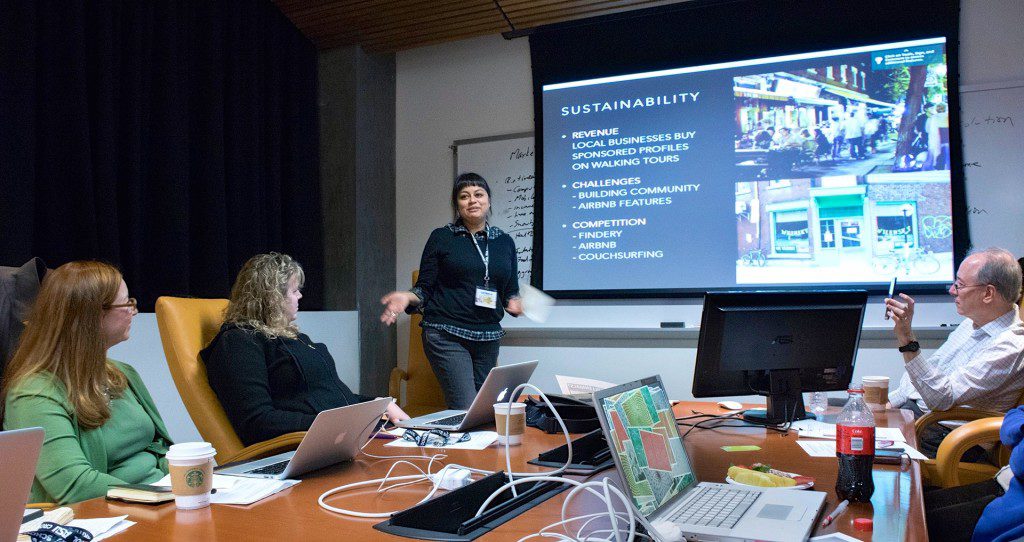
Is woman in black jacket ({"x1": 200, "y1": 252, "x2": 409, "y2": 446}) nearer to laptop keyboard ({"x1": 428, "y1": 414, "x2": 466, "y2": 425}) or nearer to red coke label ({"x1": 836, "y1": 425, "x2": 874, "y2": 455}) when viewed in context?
laptop keyboard ({"x1": 428, "y1": 414, "x2": 466, "y2": 425})

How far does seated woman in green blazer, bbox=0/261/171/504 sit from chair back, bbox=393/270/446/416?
7.04 feet

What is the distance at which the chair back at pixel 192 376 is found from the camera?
2219 millimetres

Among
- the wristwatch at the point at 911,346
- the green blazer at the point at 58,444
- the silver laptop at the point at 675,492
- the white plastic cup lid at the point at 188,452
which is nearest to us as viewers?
the silver laptop at the point at 675,492

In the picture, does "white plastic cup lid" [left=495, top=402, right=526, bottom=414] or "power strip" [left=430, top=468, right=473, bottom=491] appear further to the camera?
"white plastic cup lid" [left=495, top=402, right=526, bottom=414]

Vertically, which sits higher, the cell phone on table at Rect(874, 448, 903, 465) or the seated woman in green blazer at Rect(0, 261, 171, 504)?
the seated woman in green blazer at Rect(0, 261, 171, 504)

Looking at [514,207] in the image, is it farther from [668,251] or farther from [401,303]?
[401,303]

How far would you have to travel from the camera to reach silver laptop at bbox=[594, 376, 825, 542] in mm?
1089

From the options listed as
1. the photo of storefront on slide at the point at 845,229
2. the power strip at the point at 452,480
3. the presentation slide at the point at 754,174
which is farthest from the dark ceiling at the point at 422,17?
the power strip at the point at 452,480

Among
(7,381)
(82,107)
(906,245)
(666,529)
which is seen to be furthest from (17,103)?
(906,245)

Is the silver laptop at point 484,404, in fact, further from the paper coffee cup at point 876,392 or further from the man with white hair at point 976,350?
the man with white hair at point 976,350

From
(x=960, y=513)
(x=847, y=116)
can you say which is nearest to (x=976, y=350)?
(x=960, y=513)

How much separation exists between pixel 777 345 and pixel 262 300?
158 cm

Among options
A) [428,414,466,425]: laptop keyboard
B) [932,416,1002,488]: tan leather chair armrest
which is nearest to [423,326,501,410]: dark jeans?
[428,414,466,425]: laptop keyboard

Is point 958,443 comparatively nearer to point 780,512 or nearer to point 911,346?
point 911,346
